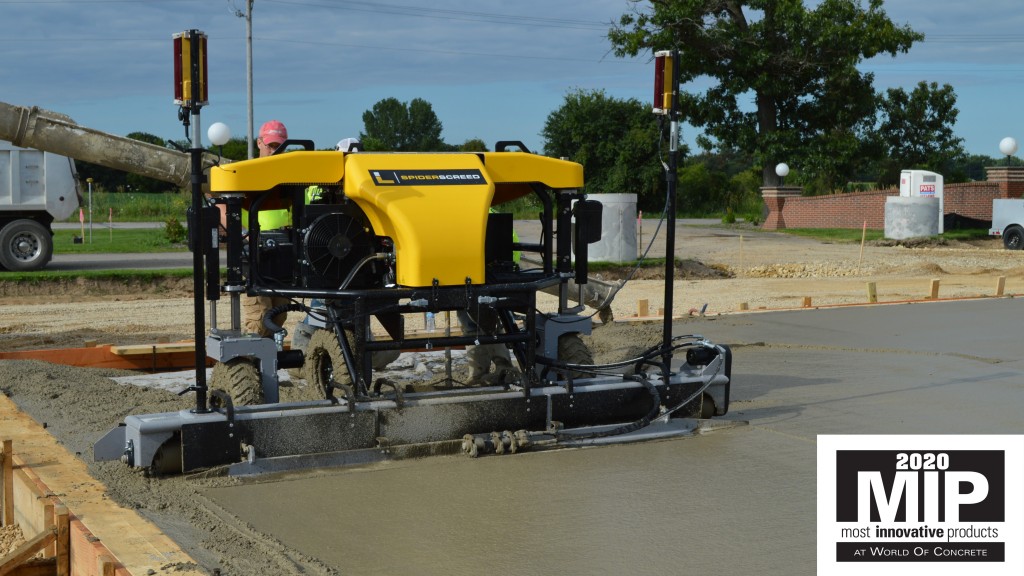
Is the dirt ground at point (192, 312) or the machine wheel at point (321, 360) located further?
the machine wheel at point (321, 360)

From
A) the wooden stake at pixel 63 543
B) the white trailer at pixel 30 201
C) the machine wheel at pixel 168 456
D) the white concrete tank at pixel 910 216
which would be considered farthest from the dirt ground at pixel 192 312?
the white trailer at pixel 30 201

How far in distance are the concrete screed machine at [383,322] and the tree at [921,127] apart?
42.3m

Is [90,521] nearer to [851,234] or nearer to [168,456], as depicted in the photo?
[168,456]

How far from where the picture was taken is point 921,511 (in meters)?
5.07

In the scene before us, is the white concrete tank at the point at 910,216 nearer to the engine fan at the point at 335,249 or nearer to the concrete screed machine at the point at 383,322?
the concrete screed machine at the point at 383,322

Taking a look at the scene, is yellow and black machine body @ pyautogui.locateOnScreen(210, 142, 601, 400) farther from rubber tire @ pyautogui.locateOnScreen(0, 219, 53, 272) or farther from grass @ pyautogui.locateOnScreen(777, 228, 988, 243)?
grass @ pyautogui.locateOnScreen(777, 228, 988, 243)

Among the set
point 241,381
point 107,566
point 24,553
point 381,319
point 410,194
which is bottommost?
point 24,553

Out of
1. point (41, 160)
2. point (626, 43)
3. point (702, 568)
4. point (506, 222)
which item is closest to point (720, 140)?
point (626, 43)

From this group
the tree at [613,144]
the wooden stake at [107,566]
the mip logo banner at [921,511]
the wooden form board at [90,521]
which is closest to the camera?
the wooden stake at [107,566]

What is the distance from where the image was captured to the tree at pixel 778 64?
126ft

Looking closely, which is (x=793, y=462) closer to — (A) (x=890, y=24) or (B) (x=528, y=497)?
(B) (x=528, y=497)

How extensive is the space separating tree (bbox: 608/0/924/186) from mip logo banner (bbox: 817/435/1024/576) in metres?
33.8

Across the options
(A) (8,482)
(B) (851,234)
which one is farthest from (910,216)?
(A) (8,482)

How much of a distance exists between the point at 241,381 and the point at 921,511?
3764 mm
